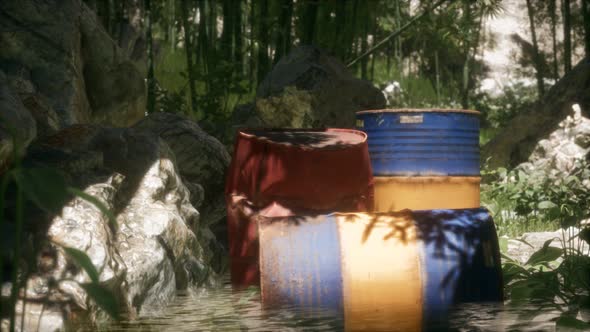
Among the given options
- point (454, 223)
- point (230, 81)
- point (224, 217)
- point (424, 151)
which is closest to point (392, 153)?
point (424, 151)

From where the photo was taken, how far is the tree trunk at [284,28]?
6.77 meters

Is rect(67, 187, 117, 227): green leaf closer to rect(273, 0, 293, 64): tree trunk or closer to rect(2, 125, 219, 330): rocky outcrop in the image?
rect(2, 125, 219, 330): rocky outcrop

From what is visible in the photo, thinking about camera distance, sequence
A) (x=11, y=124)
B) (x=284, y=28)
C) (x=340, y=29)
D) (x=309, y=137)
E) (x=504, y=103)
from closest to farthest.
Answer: (x=11, y=124) → (x=309, y=137) → (x=284, y=28) → (x=340, y=29) → (x=504, y=103)

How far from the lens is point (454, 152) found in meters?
4.48

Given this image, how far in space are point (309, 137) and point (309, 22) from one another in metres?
3.34

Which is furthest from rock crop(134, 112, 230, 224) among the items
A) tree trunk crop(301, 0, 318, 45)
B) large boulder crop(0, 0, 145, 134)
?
tree trunk crop(301, 0, 318, 45)

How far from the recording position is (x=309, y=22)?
704 cm

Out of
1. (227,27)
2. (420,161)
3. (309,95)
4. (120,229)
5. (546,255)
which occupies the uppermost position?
(227,27)

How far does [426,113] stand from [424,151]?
19 centimetres

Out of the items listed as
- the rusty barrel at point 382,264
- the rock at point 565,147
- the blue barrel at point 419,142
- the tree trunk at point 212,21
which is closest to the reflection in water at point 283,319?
the rusty barrel at point 382,264

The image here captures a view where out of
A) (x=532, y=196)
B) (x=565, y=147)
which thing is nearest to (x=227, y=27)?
(x=565, y=147)

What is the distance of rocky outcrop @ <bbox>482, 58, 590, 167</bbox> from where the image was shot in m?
6.71

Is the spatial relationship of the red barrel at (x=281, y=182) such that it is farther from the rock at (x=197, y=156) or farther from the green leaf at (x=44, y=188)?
the green leaf at (x=44, y=188)

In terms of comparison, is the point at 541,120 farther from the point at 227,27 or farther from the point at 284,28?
the point at 227,27
